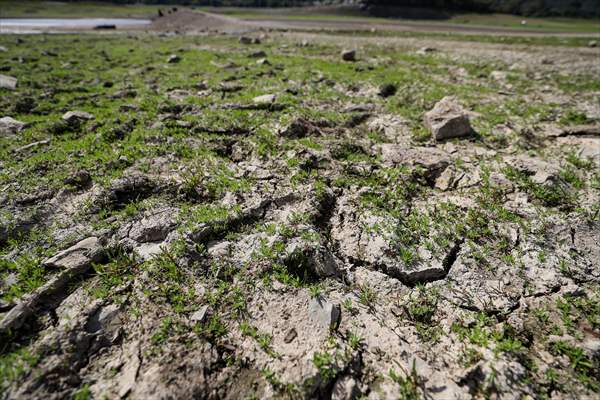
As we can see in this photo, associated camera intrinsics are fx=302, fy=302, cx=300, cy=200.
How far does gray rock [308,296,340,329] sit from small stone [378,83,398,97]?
948cm

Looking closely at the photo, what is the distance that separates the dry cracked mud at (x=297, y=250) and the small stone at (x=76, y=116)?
58mm

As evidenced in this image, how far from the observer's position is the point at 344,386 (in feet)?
11.2

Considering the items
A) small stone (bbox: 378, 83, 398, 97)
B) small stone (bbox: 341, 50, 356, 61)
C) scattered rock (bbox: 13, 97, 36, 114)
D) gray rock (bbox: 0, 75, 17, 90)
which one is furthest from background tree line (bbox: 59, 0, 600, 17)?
scattered rock (bbox: 13, 97, 36, 114)

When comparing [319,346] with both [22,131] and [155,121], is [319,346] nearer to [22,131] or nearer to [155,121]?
[155,121]

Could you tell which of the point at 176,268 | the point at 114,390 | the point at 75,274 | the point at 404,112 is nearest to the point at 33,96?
the point at 75,274

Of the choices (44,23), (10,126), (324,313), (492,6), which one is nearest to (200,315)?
(324,313)

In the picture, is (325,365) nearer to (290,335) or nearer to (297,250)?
(290,335)

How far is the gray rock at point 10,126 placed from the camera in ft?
27.0

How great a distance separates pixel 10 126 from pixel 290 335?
Answer: 9889 millimetres

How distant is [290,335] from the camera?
3.90m

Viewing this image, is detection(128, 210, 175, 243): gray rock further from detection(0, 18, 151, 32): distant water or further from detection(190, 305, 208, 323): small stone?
detection(0, 18, 151, 32): distant water

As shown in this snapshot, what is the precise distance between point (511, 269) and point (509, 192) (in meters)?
2.24

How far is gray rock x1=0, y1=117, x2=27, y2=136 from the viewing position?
8242 mm

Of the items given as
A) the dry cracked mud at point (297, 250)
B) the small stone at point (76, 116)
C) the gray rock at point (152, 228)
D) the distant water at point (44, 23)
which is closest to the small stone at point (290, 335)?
the dry cracked mud at point (297, 250)
